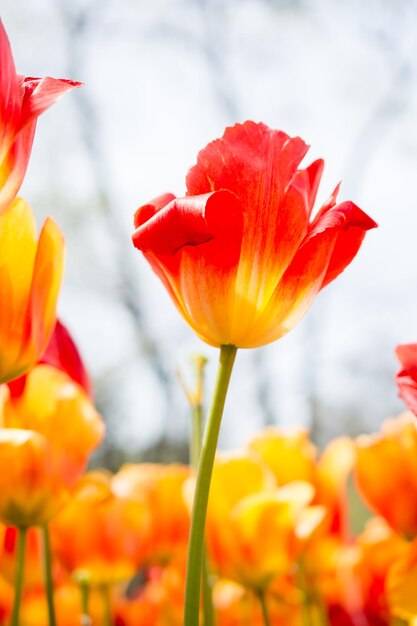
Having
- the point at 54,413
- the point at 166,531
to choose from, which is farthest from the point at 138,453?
→ the point at 54,413

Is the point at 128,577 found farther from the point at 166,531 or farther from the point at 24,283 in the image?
the point at 24,283

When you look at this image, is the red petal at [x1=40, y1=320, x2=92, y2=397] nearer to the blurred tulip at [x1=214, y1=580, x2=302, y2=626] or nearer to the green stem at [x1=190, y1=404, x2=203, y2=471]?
the green stem at [x1=190, y1=404, x2=203, y2=471]

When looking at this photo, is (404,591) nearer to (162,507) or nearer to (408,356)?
(408,356)

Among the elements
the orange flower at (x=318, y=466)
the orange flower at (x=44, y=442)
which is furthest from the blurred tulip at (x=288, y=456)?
the orange flower at (x=44, y=442)

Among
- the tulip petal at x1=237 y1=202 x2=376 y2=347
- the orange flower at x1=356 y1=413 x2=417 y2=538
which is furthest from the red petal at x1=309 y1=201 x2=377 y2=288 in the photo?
the orange flower at x1=356 y1=413 x2=417 y2=538

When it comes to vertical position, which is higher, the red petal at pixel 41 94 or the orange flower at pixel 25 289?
the red petal at pixel 41 94

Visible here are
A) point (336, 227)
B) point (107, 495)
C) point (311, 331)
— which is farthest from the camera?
point (311, 331)

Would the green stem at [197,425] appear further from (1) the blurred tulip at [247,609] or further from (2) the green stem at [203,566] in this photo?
(1) the blurred tulip at [247,609]
